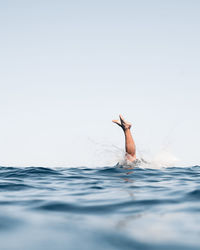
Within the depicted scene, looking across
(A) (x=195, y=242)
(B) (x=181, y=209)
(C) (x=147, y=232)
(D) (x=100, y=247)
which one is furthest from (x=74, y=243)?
(B) (x=181, y=209)

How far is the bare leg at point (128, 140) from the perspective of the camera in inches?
419

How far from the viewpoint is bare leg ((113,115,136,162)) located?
10.6 metres

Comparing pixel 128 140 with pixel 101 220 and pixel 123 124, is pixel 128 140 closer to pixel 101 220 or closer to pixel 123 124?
pixel 123 124

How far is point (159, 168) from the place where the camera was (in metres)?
12.7

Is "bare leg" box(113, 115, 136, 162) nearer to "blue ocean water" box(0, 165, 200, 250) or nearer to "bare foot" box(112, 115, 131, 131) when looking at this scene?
"bare foot" box(112, 115, 131, 131)

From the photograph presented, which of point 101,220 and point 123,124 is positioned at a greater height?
point 123,124

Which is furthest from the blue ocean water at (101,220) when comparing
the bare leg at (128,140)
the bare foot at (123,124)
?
the bare foot at (123,124)

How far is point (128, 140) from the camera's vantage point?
35.0ft

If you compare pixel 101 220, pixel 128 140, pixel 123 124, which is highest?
pixel 123 124

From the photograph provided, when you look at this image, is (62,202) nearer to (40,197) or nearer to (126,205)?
(40,197)

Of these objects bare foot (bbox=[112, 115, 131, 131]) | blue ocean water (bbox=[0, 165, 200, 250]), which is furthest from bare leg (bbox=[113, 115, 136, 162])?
blue ocean water (bbox=[0, 165, 200, 250])

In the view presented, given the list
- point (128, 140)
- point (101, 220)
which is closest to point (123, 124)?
point (128, 140)

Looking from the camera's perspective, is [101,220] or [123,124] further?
[123,124]

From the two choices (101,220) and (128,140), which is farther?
(128,140)
